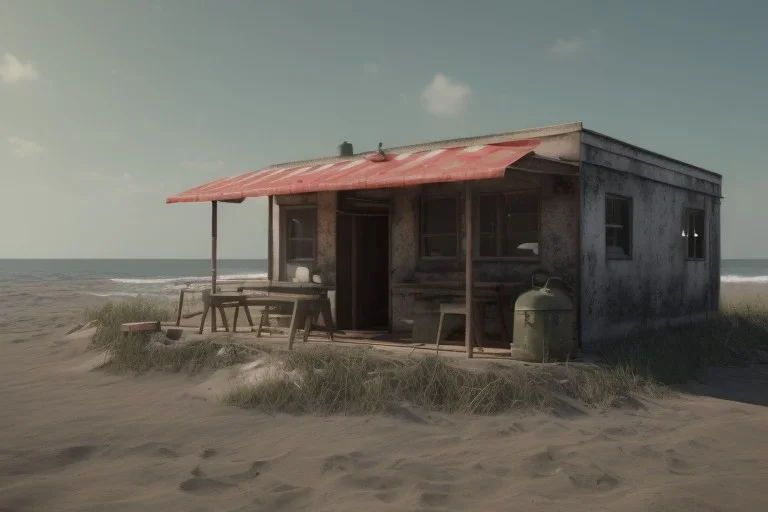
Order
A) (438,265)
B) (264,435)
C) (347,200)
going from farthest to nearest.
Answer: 1. (347,200)
2. (438,265)
3. (264,435)

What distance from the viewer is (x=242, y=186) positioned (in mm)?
10680

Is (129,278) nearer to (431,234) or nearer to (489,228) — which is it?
(431,234)

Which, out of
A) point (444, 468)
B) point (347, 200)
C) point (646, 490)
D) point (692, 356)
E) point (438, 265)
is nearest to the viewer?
point (646, 490)

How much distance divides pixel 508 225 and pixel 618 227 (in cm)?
181

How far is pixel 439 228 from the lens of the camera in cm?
1038

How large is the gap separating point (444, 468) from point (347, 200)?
20.9ft

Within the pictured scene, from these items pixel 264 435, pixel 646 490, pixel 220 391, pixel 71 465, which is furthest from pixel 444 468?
pixel 220 391

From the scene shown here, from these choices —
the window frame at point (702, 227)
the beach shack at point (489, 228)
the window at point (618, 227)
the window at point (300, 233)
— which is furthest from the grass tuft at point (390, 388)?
the window frame at point (702, 227)

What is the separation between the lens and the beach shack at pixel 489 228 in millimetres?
9070

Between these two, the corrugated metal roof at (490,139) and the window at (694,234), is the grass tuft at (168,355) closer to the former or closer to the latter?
the corrugated metal roof at (490,139)

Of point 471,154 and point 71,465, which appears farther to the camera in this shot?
point 471,154

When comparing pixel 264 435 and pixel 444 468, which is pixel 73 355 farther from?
pixel 444 468

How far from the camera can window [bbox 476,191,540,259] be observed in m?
9.55

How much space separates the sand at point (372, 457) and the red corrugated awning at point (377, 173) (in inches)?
111
